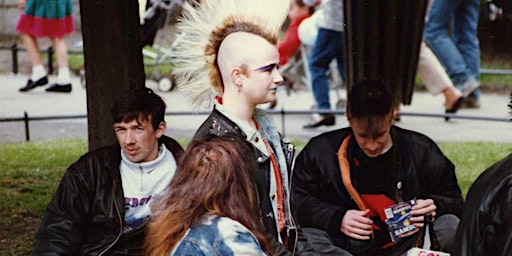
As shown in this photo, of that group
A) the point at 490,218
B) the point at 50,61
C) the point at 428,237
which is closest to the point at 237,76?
the point at 490,218

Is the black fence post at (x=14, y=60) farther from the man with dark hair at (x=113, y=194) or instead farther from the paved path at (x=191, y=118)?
the man with dark hair at (x=113, y=194)

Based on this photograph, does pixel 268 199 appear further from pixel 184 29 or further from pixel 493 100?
pixel 493 100

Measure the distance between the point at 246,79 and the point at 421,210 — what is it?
1185 mm

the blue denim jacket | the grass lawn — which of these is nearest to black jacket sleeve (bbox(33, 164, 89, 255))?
the blue denim jacket

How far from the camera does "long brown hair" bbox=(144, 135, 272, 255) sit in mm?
3250

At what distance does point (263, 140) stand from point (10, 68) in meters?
10.3

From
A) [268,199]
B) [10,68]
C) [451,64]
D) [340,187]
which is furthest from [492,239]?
[10,68]

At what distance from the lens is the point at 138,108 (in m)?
4.70

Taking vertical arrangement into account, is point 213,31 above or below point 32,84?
above

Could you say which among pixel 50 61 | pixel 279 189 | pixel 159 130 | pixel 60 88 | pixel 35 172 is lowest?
pixel 35 172

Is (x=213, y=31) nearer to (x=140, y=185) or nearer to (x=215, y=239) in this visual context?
(x=140, y=185)

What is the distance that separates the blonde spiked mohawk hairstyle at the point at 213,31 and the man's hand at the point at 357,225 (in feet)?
3.06

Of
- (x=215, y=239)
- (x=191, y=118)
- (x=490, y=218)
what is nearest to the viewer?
(x=215, y=239)

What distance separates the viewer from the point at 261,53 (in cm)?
410
